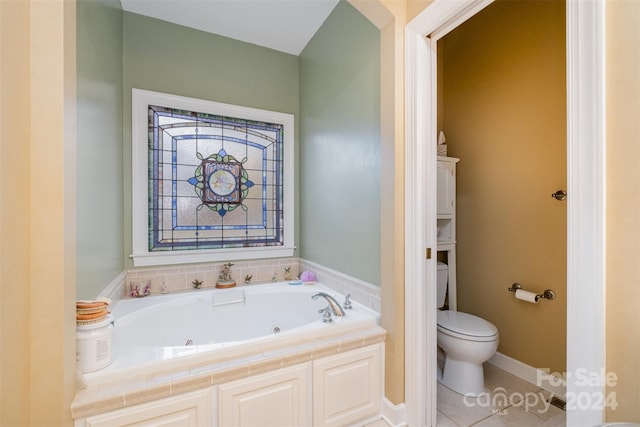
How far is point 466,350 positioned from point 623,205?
1.40 metres

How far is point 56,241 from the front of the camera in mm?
937

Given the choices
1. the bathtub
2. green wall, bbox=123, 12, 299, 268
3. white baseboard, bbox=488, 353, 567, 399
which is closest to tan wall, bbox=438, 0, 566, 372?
white baseboard, bbox=488, 353, 567, 399

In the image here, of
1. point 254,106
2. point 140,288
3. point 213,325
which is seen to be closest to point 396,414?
point 213,325

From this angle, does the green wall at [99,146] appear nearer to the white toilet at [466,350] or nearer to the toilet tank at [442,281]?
the white toilet at [466,350]

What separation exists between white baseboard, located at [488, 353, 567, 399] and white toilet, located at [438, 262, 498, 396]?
0.38 m

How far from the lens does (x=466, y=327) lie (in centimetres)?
196

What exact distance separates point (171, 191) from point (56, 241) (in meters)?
1.57

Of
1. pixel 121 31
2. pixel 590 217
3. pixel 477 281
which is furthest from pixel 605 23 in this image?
pixel 121 31

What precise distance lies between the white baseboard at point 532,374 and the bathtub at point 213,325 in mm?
1259

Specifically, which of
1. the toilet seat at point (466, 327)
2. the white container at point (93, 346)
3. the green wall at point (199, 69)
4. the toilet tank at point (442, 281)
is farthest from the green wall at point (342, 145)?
the white container at point (93, 346)

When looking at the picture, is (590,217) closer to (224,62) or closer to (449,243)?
(449,243)

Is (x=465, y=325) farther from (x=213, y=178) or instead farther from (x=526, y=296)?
(x=213, y=178)

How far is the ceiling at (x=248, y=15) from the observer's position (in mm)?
2219

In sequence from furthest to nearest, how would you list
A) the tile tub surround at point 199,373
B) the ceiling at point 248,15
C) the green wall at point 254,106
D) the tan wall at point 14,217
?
the ceiling at point 248,15
the green wall at point 254,106
the tile tub surround at point 199,373
the tan wall at point 14,217
